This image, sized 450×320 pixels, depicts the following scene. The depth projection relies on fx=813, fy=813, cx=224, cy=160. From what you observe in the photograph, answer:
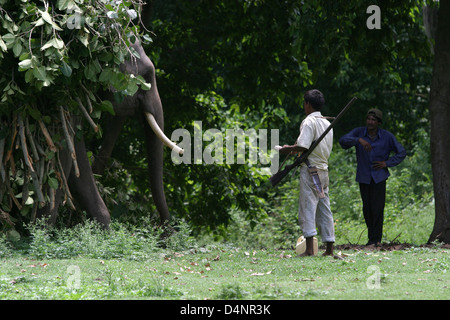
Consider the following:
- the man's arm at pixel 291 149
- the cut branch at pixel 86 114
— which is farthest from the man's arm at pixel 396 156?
the cut branch at pixel 86 114

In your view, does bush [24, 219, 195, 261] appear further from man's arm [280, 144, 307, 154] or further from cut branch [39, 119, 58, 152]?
man's arm [280, 144, 307, 154]

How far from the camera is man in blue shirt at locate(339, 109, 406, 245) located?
10.2 m

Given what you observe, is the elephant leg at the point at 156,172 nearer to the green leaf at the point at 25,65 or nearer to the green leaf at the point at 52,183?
the green leaf at the point at 52,183

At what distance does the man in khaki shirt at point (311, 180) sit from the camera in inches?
333

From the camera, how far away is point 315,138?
8.57 metres

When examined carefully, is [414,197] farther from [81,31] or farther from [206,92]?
[81,31]

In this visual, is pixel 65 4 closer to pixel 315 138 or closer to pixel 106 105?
pixel 106 105

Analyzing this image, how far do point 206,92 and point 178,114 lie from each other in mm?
1358

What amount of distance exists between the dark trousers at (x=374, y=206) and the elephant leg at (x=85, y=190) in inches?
131

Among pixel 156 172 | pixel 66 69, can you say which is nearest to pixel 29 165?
pixel 66 69

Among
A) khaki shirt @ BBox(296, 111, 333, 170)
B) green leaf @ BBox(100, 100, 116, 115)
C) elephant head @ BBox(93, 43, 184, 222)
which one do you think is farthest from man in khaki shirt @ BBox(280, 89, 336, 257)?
green leaf @ BBox(100, 100, 116, 115)

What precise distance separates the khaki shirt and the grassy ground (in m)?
1.04

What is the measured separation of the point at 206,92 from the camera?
571 inches

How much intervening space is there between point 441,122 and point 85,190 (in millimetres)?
4721
